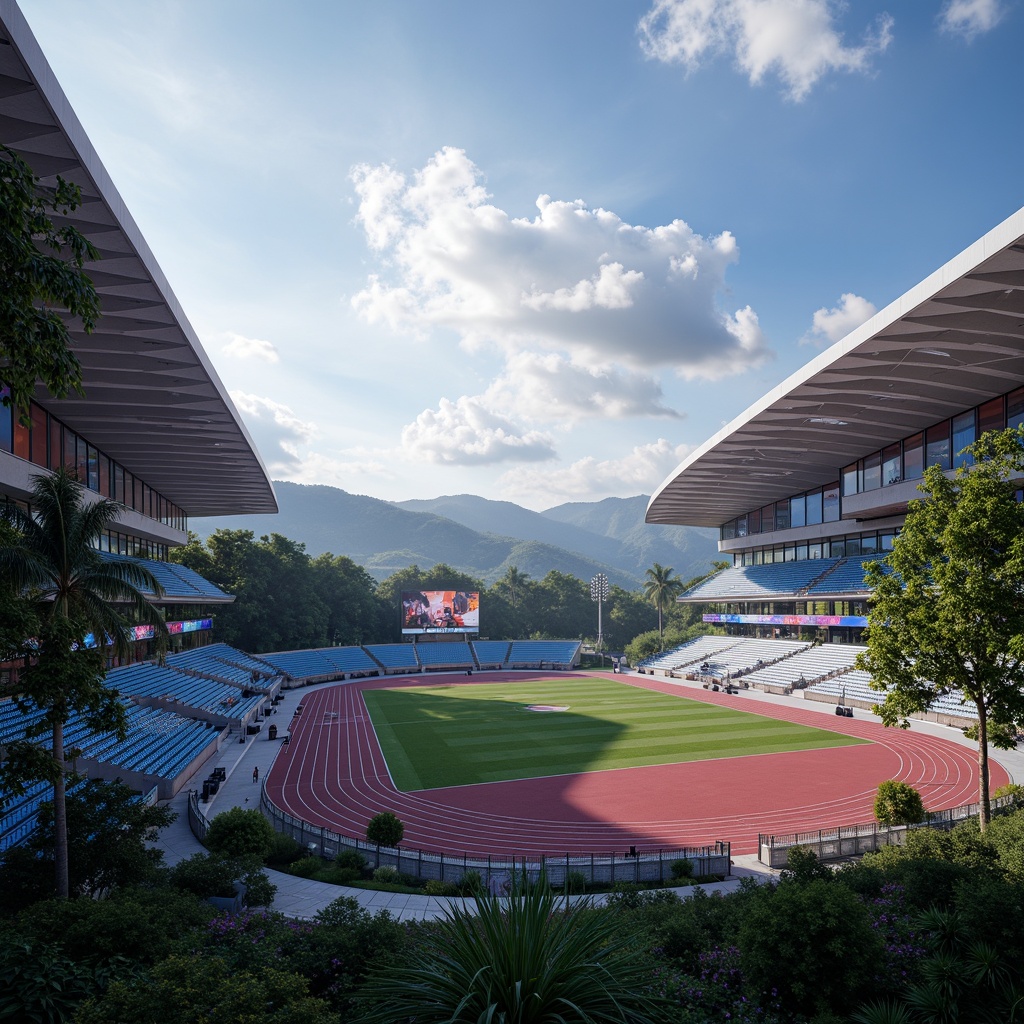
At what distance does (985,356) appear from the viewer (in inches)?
1176

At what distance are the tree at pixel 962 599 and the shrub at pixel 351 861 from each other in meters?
15.3

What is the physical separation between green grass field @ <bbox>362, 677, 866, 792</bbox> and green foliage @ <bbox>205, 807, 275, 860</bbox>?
33.8 ft

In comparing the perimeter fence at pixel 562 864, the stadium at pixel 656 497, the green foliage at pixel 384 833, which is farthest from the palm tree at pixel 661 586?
the green foliage at pixel 384 833

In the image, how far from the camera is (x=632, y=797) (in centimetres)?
2762

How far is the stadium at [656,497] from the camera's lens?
21.6 metres

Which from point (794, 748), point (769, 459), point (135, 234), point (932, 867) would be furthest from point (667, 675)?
point (135, 234)

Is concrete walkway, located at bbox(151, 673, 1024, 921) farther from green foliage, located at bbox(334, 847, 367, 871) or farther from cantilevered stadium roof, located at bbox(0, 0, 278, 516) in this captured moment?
cantilevered stadium roof, located at bbox(0, 0, 278, 516)

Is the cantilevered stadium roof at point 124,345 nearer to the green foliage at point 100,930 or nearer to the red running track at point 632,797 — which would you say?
the green foliage at point 100,930

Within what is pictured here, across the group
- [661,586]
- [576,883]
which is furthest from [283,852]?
[661,586]

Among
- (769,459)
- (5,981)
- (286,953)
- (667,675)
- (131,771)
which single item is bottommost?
(667,675)

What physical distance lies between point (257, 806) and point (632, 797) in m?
14.9

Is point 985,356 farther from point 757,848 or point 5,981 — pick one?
point 5,981

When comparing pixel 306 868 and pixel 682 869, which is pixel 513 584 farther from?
pixel 682 869

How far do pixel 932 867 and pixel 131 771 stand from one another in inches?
1037
